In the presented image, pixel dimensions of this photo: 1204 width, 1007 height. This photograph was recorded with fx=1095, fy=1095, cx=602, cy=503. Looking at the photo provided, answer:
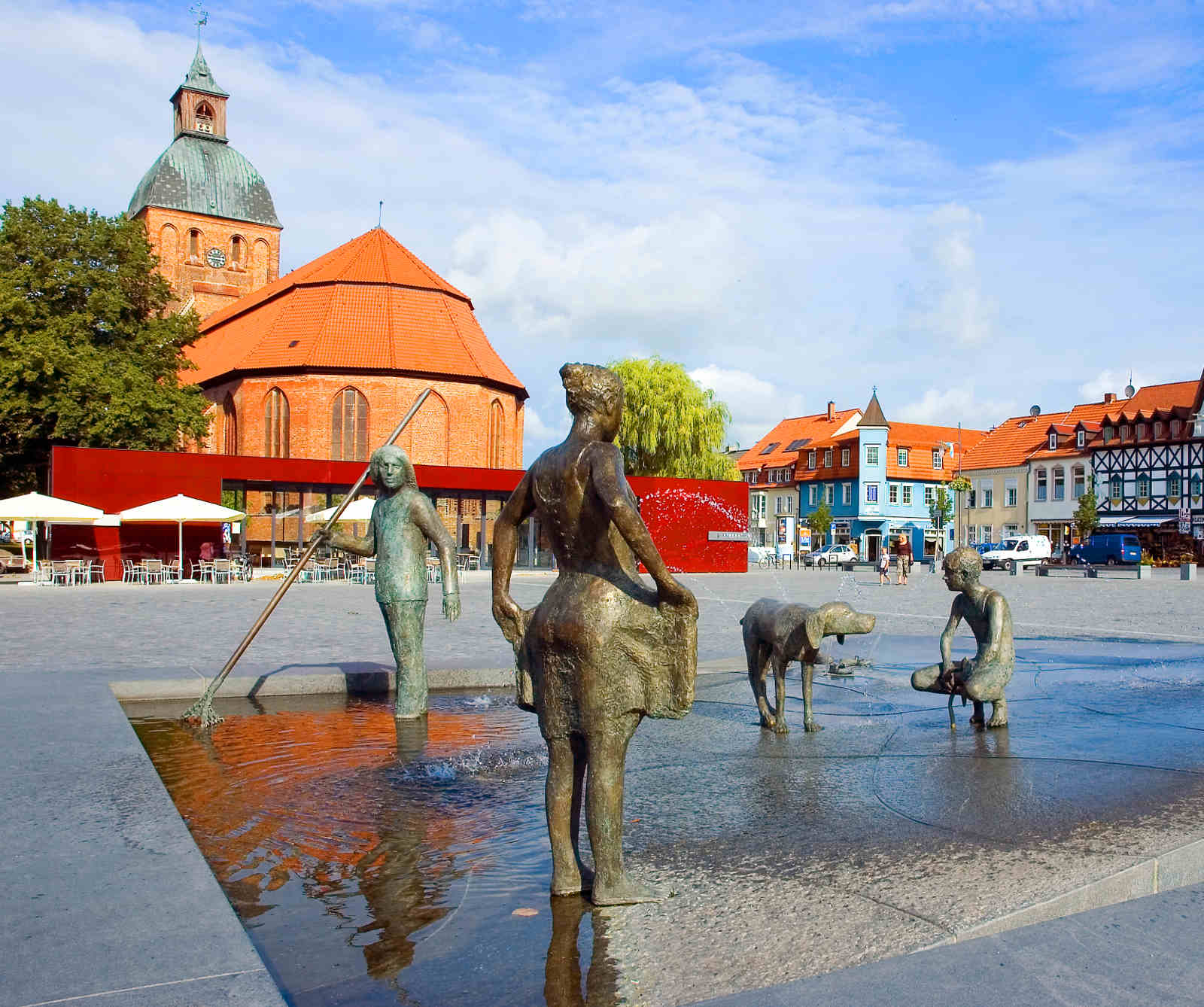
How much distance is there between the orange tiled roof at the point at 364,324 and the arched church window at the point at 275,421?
63.5 inches

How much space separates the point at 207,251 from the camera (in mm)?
79438

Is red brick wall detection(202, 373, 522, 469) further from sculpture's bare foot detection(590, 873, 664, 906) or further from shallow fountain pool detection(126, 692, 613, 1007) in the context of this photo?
sculpture's bare foot detection(590, 873, 664, 906)

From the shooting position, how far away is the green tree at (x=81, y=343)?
1443 inches

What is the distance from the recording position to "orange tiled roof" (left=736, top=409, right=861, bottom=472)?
83.8m

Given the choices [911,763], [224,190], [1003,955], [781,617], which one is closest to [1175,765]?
[911,763]

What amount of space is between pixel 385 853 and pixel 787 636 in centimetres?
321

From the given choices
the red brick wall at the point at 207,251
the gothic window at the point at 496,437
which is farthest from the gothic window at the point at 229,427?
Answer: the red brick wall at the point at 207,251

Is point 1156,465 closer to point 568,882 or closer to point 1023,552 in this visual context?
point 1023,552

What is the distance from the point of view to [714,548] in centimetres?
4234

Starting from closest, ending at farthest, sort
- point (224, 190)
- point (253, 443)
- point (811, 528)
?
point (253, 443), point (811, 528), point (224, 190)

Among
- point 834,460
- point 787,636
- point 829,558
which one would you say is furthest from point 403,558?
point 834,460

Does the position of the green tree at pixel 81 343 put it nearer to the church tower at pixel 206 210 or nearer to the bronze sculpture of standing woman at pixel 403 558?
the bronze sculpture of standing woman at pixel 403 558

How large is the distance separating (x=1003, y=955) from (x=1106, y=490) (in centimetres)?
7016

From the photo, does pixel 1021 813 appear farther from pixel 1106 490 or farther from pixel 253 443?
pixel 1106 490
